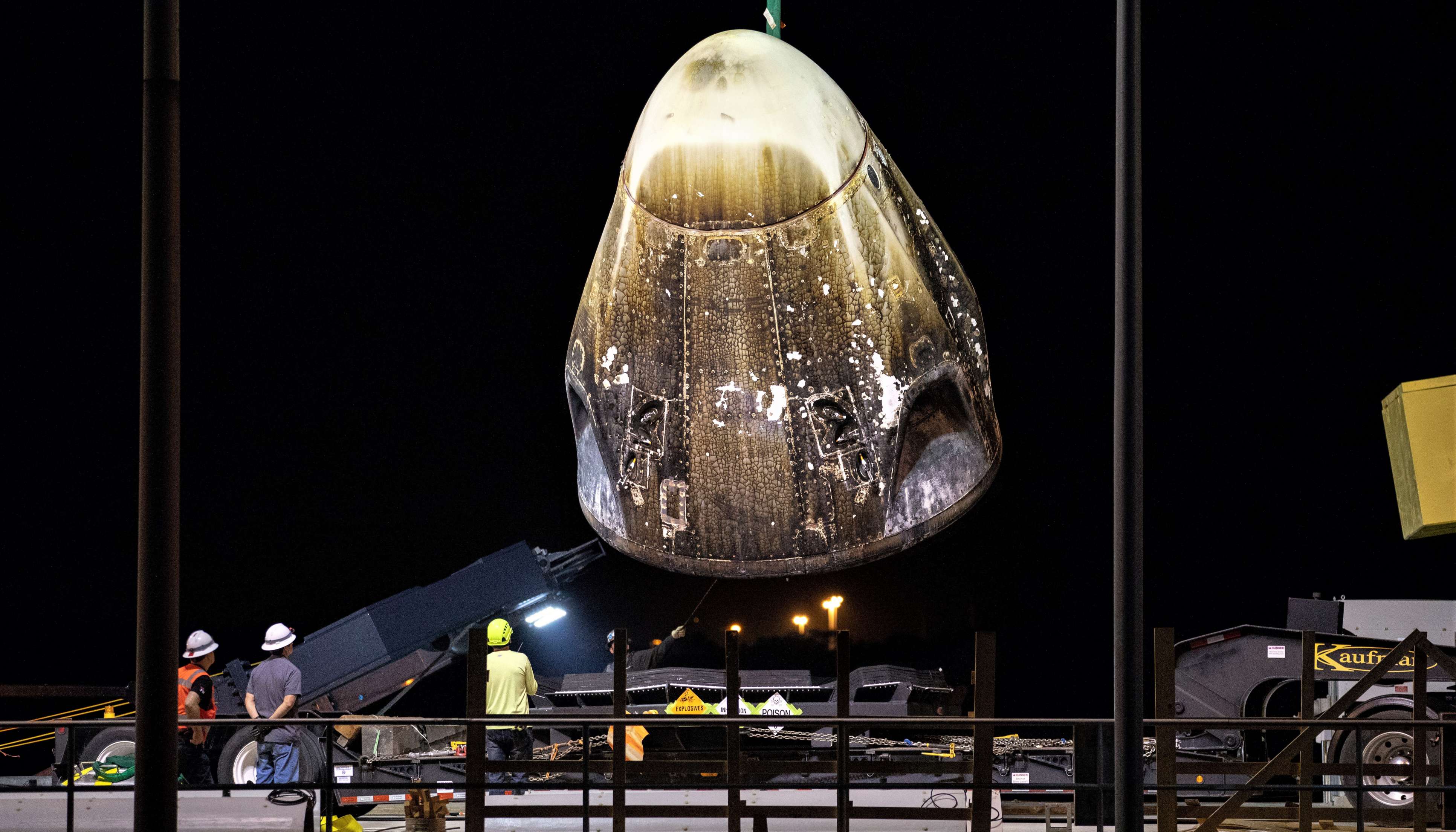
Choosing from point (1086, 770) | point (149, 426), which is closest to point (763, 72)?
point (149, 426)

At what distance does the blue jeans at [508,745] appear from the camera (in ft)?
37.5

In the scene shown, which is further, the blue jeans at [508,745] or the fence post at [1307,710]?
the blue jeans at [508,745]

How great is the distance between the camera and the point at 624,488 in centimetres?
909

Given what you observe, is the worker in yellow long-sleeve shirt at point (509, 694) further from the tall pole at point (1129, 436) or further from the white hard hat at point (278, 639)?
the tall pole at point (1129, 436)

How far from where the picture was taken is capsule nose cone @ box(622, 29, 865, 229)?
7168mm

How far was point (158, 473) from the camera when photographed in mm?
4336

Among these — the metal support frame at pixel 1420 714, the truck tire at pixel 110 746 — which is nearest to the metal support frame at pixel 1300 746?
the metal support frame at pixel 1420 714

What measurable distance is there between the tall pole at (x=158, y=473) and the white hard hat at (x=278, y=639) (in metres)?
6.99

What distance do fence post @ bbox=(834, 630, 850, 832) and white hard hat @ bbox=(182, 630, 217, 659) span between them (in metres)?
5.59

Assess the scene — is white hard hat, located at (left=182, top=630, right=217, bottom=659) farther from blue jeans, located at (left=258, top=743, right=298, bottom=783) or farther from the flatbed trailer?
the flatbed trailer

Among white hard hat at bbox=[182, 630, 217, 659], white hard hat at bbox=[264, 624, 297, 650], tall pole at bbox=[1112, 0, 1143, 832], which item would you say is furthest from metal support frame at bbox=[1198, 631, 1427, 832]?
white hard hat at bbox=[182, 630, 217, 659]

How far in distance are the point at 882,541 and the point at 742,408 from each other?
1.36 metres

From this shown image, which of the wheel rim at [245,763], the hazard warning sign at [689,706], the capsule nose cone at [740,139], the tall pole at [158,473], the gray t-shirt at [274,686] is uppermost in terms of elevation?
the capsule nose cone at [740,139]

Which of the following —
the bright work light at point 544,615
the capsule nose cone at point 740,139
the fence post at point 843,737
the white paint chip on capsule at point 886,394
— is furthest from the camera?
the bright work light at point 544,615
